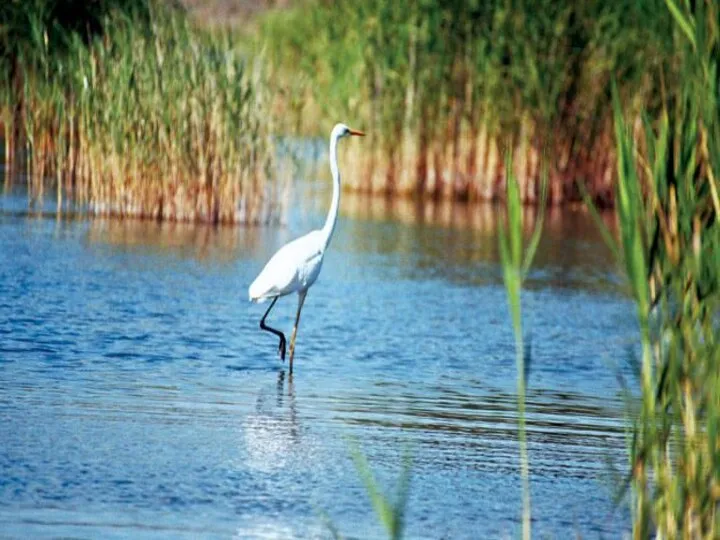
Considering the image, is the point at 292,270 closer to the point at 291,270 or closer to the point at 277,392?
the point at 291,270

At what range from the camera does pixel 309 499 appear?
588cm

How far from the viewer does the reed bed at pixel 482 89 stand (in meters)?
20.6

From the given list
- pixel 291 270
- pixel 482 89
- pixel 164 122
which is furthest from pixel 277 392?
pixel 482 89

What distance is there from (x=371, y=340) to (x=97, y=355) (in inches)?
87.9

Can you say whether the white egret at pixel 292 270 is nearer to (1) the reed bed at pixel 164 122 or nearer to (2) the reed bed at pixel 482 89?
(1) the reed bed at pixel 164 122

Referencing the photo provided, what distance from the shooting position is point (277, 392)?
831cm

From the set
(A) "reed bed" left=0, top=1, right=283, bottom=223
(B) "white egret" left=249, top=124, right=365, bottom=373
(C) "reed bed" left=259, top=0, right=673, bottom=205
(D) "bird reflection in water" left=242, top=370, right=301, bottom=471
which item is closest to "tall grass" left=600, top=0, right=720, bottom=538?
(D) "bird reflection in water" left=242, top=370, right=301, bottom=471

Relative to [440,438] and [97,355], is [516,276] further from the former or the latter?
[97,355]

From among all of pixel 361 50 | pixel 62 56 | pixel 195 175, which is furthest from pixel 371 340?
pixel 361 50

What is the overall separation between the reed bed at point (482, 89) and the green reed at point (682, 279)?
15.9 m

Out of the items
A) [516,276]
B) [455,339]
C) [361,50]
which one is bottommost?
[455,339]

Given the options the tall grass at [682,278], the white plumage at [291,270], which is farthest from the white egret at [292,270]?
the tall grass at [682,278]

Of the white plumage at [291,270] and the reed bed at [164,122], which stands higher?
the reed bed at [164,122]

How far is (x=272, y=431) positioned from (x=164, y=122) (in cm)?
880
